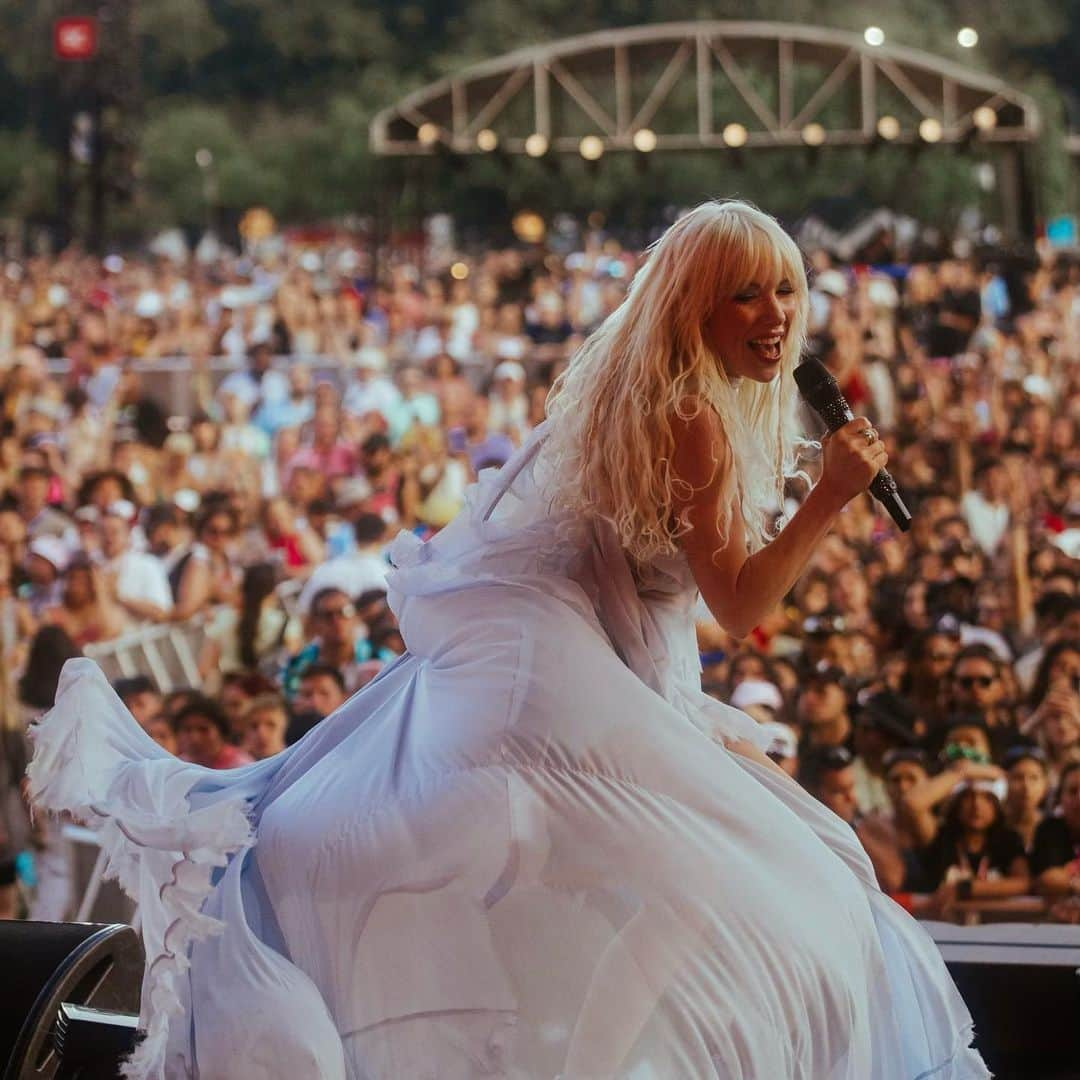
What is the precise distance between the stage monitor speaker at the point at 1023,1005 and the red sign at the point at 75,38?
24308 millimetres

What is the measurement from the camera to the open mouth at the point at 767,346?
2.65m

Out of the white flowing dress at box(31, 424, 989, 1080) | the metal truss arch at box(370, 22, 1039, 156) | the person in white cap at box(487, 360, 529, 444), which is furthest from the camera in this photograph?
the metal truss arch at box(370, 22, 1039, 156)

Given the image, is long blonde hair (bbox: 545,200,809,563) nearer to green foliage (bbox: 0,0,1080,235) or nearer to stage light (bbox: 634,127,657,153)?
stage light (bbox: 634,127,657,153)

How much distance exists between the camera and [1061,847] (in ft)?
15.7

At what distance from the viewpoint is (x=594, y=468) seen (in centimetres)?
265

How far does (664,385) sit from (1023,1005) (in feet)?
4.33

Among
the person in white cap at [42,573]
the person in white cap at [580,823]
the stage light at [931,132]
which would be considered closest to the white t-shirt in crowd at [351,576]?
the person in white cap at [42,573]

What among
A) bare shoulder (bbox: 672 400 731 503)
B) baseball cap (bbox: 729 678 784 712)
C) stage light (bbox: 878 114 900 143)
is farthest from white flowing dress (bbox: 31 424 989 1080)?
stage light (bbox: 878 114 900 143)

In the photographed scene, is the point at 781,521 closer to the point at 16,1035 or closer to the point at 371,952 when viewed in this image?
the point at 371,952

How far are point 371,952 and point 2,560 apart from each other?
485 cm

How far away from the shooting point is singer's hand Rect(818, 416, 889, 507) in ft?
8.34

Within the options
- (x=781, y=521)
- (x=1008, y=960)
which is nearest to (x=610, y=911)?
(x=781, y=521)

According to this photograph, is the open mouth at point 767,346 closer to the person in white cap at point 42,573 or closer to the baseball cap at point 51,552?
the person in white cap at point 42,573

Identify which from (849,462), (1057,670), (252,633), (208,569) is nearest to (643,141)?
(208,569)
